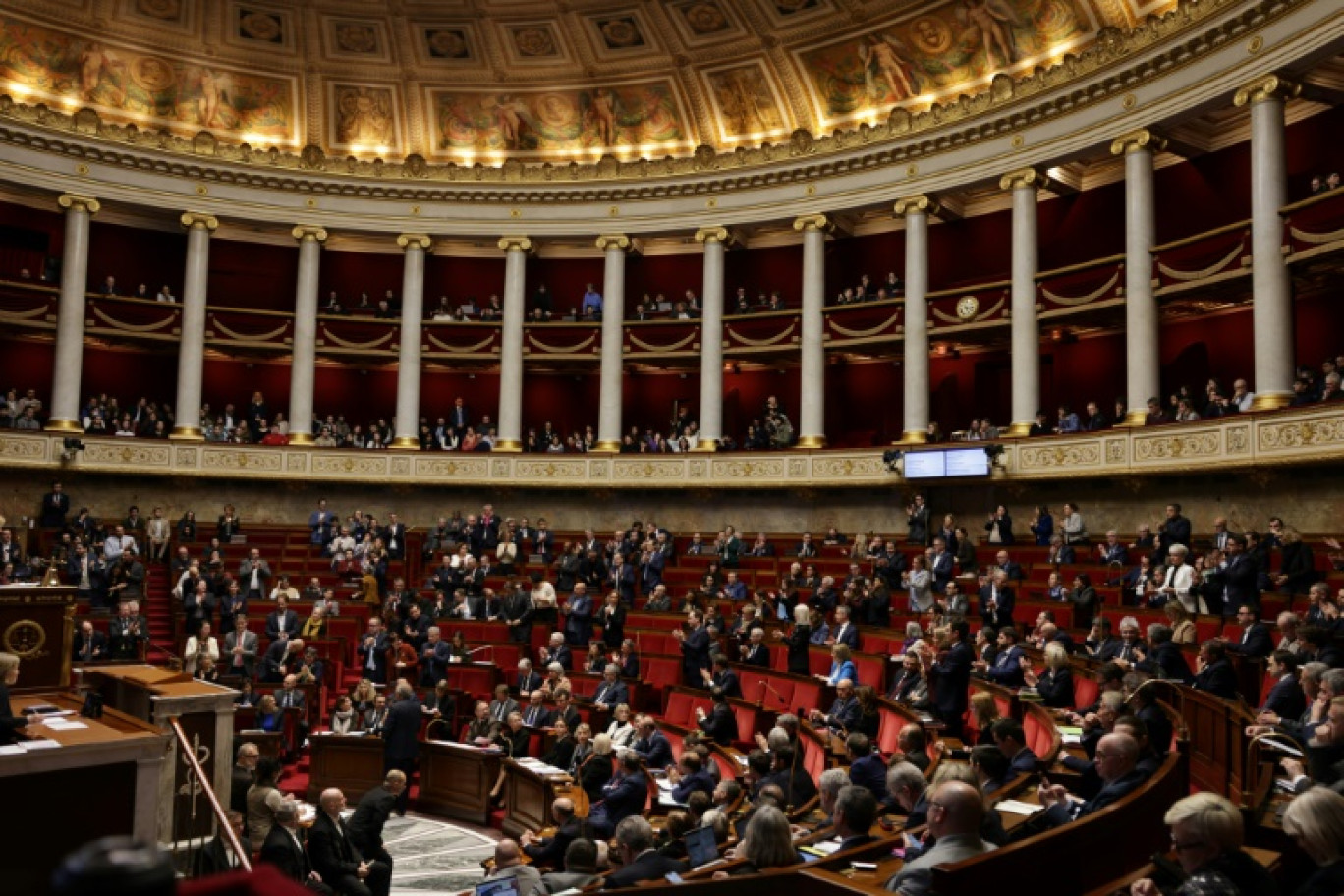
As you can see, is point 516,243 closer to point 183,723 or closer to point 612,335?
point 612,335

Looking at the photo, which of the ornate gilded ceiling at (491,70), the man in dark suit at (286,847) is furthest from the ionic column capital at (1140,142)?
the man in dark suit at (286,847)

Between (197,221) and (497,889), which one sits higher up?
(197,221)

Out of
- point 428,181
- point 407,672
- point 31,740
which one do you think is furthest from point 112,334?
point 31,740

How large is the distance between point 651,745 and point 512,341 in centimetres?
1680

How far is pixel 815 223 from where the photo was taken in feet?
80.8

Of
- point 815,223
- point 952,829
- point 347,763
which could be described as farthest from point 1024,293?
point 952,829

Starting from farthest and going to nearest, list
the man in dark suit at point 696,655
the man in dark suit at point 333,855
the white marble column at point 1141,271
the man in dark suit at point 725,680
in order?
the white marble column at point 1141,271, the man in dark suit at point 696,655, the man in dark suit at point 725,680, the man in dark suit at point 333,855

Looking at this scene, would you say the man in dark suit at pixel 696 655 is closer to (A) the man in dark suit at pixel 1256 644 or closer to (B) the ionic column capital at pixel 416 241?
(A) the man in dark suit at pixel 1256 644

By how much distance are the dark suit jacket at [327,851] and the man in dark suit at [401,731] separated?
14.9 ft

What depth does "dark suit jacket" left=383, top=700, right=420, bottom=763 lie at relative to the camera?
13109 mm

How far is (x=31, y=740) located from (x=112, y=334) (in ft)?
70.5

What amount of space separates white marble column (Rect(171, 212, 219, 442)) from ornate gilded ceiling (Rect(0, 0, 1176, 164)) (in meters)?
2.26

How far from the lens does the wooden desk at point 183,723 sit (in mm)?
7484

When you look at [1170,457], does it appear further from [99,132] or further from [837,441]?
[99,132]
